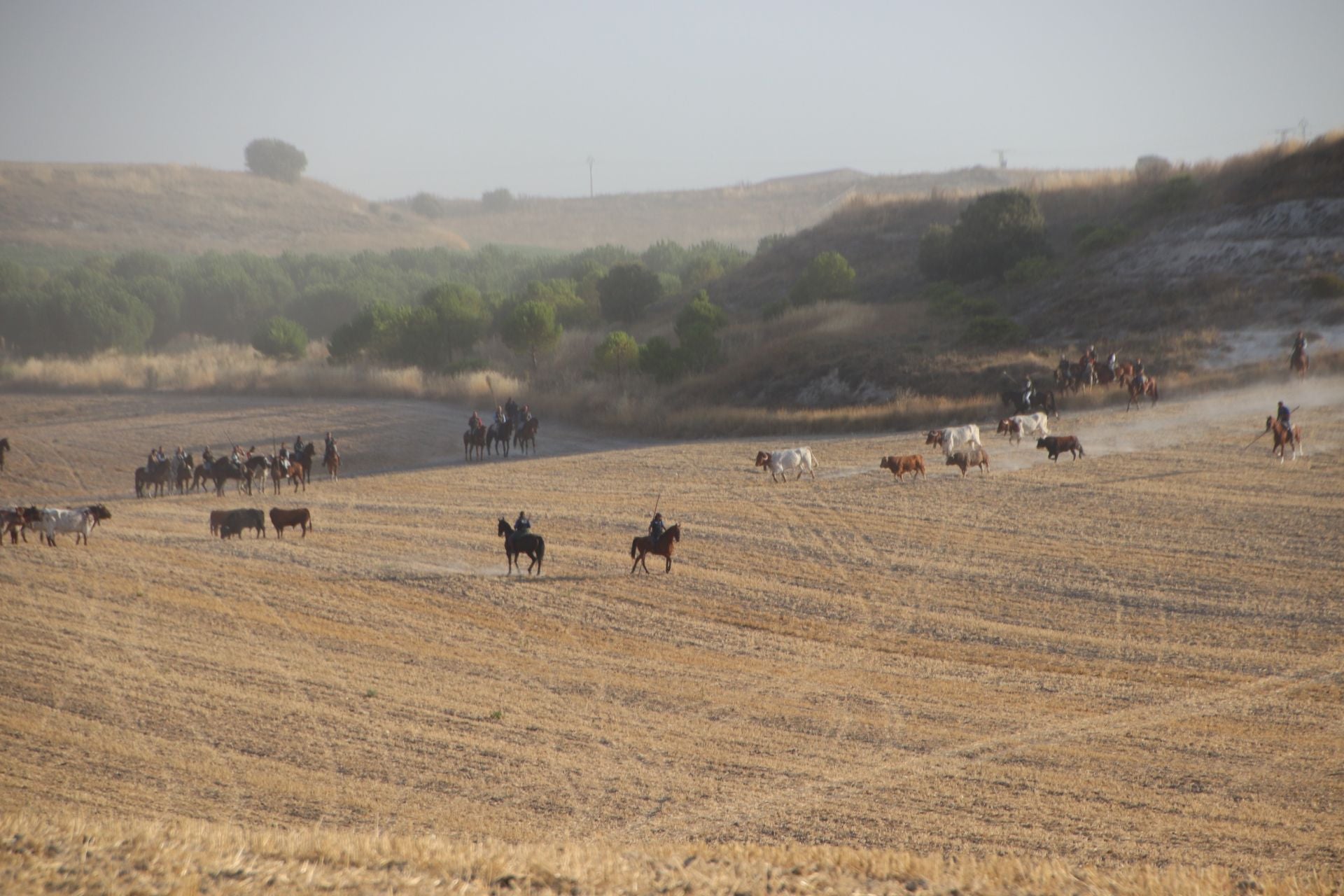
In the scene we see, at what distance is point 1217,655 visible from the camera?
16969mm

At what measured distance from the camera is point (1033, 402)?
36812 mm

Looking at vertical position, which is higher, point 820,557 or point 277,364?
point 277,364

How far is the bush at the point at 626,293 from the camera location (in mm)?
76875

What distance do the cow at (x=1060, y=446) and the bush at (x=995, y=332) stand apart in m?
17.6

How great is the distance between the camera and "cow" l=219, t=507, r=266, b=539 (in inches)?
1022

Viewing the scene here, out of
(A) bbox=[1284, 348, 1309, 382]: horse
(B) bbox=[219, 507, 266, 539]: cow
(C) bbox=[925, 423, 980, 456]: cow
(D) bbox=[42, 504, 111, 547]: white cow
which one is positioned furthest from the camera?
(A) bbox=[1284, 348, 1309, 382]: horse

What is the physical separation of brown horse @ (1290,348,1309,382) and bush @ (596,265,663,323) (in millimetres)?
45972

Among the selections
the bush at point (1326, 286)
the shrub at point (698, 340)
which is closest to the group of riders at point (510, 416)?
the shrub at point (698, 340)

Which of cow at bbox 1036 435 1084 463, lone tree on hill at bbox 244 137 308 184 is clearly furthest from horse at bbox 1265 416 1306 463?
lone tree on hill at bbox 244 137 308 184

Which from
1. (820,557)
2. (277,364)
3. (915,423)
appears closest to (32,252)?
(277,364)

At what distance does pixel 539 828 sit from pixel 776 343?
43463mm

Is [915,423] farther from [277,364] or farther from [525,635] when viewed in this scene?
[277,364]

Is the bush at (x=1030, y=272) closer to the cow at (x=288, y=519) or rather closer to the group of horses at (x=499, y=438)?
the group of horses at (x=499, y=438)

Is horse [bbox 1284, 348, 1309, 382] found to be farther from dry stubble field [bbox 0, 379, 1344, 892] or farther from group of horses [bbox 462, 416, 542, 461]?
group of horses [bbox 462, 416, 542, 461]
